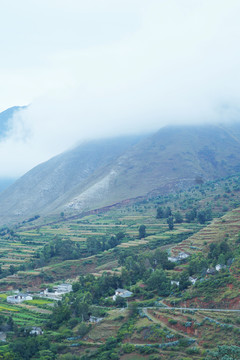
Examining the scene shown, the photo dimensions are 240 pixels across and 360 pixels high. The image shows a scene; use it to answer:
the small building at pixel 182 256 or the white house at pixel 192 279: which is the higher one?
the white house at pixel 192 279

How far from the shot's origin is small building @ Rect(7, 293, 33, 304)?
2864 inches

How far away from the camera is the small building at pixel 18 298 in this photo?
7275cm

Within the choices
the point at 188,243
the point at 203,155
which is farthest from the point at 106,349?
the point at 203,155

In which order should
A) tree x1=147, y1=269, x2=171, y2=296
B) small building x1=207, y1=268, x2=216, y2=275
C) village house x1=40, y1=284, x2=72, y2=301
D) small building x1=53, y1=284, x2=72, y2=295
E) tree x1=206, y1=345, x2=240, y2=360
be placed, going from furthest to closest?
small building x1=53, y1=284, x2=72, y2=295 → village house x1=40, y1=284, x2=72, y2=301 → tree x1=147, y1=269, x2=171, y2=296 → small building x1=207, y1=268, x2=216, y2=275 → tree x1=206, y1=345, x2=240, y2=360

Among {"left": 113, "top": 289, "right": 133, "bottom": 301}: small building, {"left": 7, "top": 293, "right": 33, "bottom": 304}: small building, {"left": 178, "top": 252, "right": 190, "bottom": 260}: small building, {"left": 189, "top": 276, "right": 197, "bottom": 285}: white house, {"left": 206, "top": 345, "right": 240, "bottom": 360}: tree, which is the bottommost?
{"left": 178, "top": 252, "right": 190, "bottom": 260}: small building

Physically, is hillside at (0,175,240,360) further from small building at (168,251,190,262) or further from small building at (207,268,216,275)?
small building at (168,251,190,262)

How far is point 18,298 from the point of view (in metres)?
73.4

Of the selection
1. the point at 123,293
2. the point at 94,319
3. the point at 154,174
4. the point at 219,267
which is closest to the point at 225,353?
the point at 94,319

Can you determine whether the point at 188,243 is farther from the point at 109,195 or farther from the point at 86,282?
the point at 109,195

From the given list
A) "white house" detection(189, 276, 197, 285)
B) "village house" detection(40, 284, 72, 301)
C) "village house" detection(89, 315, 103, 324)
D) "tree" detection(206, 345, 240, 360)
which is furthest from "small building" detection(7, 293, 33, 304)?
"tree" detection(206, 345, 240, 360)

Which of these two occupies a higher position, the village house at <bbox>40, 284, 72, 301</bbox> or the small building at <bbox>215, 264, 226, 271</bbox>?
the village house at <bbox>40, 284, 72, 301</bbox>

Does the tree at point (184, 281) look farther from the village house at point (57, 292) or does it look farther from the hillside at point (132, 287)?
the village house at point (57, 292)

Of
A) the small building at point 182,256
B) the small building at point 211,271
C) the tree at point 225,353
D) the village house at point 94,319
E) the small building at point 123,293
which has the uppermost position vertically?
the village house at point 94,319

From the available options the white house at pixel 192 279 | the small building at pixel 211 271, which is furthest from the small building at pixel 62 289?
the small building at pixel 211 271
